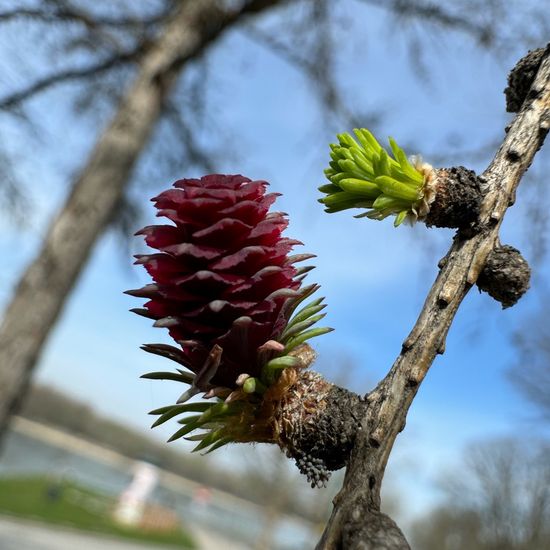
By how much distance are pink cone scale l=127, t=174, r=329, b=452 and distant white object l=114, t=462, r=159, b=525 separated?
1949 cm

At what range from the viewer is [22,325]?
3623mm

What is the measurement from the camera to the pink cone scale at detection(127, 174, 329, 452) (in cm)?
53

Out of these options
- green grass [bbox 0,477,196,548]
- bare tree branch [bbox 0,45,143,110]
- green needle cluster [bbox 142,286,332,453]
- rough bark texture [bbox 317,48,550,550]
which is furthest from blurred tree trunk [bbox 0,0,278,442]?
green grass [bbox 0,477,196,548]

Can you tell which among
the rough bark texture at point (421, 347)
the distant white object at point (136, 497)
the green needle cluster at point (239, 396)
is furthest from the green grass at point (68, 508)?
the rough bark texture at point (421, 347)

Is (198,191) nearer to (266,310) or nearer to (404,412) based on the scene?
(266,310)

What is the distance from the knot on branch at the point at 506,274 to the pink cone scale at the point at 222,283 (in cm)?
17

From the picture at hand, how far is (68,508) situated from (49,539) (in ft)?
17.1

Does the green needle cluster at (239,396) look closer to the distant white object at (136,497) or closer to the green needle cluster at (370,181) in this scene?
the green needle cluster at (370,181)

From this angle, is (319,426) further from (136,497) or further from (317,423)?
(136,497)

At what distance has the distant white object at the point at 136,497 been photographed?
18422 millimetres

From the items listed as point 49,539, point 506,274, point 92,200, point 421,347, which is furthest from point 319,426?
point 49,539

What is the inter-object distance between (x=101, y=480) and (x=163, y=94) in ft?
76.5

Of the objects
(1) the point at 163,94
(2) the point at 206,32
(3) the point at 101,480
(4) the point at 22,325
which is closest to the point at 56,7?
(1) the point at 163,94

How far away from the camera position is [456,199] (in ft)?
1.75
